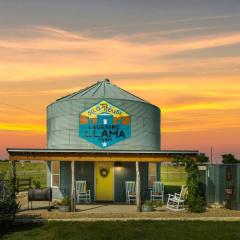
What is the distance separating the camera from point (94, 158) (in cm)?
2419

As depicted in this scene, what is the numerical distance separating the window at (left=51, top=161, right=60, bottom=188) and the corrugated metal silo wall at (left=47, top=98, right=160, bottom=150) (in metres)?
1.14

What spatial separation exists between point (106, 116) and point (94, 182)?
3.84 meters

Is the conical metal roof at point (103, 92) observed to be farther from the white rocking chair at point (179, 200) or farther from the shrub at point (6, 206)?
the shrub at point (6, 206)

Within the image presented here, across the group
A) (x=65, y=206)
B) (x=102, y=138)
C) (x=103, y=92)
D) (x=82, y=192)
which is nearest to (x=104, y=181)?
(x=82, y=192)

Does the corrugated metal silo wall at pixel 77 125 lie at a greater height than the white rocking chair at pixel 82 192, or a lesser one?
greater

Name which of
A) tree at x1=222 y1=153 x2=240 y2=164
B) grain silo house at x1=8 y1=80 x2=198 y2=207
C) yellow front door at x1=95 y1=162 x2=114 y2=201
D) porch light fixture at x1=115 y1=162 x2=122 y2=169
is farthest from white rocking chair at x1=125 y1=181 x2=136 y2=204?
tree at x1=222 y1=153 x2=240 y2=164

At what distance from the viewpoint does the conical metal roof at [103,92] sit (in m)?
29.1

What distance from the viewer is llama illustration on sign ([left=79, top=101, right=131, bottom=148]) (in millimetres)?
27844

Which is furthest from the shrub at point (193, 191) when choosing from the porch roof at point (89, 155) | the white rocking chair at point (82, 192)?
the white rocking chair at point (82, 192)

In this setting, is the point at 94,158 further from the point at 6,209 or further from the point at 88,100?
the point at 6,209

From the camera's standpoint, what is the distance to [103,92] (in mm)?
29609

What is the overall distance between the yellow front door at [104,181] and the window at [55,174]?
7.39 ft

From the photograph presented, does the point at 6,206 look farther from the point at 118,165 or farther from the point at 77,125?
the point at 77,125

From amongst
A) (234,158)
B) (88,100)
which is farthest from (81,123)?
(234,158)
